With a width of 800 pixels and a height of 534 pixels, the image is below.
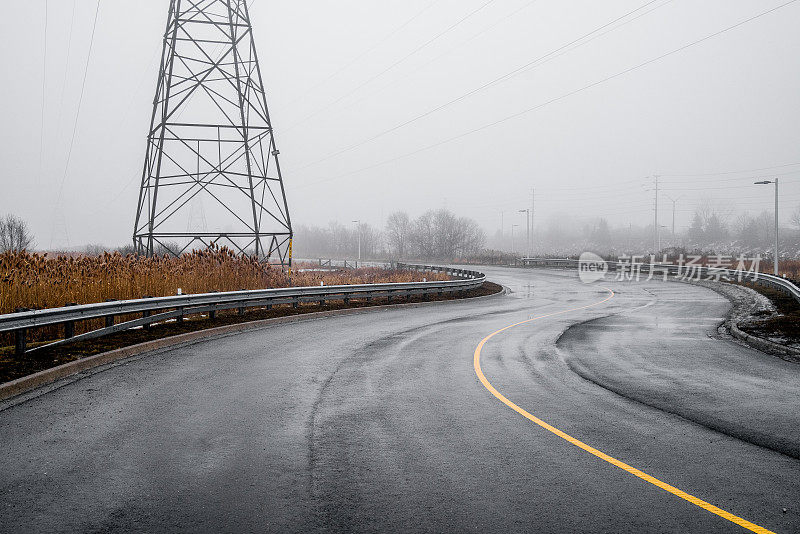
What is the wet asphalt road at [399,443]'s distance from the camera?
434cm

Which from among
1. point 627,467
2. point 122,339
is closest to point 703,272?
point 122,339

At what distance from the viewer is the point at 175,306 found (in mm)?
14734

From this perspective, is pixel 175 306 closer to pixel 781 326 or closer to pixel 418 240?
pixel 781 326

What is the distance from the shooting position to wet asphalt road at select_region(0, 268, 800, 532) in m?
4.34

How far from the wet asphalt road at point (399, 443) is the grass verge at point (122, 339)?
0.88 meters

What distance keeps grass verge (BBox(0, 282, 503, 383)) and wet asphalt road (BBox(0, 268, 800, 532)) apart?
88 centimetres

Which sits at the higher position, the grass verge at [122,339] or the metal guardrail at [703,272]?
the grass verge at [122,339]

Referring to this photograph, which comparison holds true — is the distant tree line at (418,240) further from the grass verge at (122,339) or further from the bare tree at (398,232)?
the grass verge at (122,339)

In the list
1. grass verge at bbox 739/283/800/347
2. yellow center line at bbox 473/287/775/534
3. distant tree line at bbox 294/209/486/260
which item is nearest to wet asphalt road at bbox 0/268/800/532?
yellow center line at bbox 473/287/775/534

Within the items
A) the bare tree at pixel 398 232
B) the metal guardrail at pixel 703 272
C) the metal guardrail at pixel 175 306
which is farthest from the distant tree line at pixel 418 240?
the metal guardrail at pixel 175 306

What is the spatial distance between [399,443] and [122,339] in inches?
339

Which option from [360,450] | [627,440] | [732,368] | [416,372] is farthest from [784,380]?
[360,450]

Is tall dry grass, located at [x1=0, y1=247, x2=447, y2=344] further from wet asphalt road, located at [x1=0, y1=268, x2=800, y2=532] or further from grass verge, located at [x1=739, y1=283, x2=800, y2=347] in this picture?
grass verge, located at [x1=739, y1=283, x2=800, y2=347]

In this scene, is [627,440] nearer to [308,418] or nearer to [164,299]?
[308,418]
